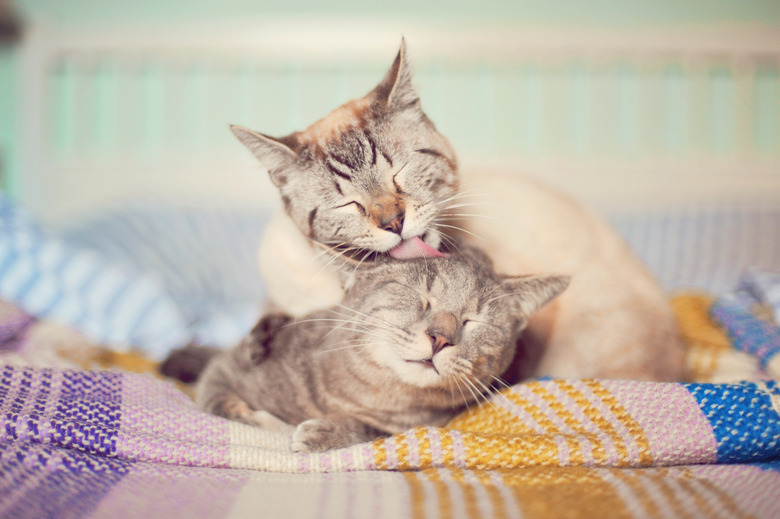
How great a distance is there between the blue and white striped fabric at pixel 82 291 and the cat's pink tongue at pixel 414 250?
1.00m

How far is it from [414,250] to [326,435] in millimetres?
369

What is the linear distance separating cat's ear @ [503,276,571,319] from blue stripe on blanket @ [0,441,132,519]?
0.72 meters

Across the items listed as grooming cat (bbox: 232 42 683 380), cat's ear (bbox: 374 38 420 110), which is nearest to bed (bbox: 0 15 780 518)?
grooming cat (bbox: 232 42 683 380)

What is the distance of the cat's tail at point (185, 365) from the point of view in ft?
4.62

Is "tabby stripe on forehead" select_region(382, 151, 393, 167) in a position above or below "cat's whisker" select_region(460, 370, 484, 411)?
above

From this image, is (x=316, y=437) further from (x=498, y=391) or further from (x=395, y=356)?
(x=498, y=391)

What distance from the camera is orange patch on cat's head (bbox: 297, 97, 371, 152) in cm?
115

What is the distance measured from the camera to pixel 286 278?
51.6 inches

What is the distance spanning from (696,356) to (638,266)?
0.26 m

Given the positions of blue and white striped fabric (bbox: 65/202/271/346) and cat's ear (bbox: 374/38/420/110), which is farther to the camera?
blue and white striped fabric (bbox: 65/202/271/346)

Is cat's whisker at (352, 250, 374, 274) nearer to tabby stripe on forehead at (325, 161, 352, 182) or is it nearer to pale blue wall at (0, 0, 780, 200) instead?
tabby stripe on forehead at (325, 161, 352, 182)

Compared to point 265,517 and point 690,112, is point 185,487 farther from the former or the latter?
point 690,112

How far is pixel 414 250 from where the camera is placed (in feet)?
3.40

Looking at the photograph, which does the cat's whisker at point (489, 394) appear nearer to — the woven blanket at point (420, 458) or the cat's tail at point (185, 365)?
the woven blanket at point (420, 458)
